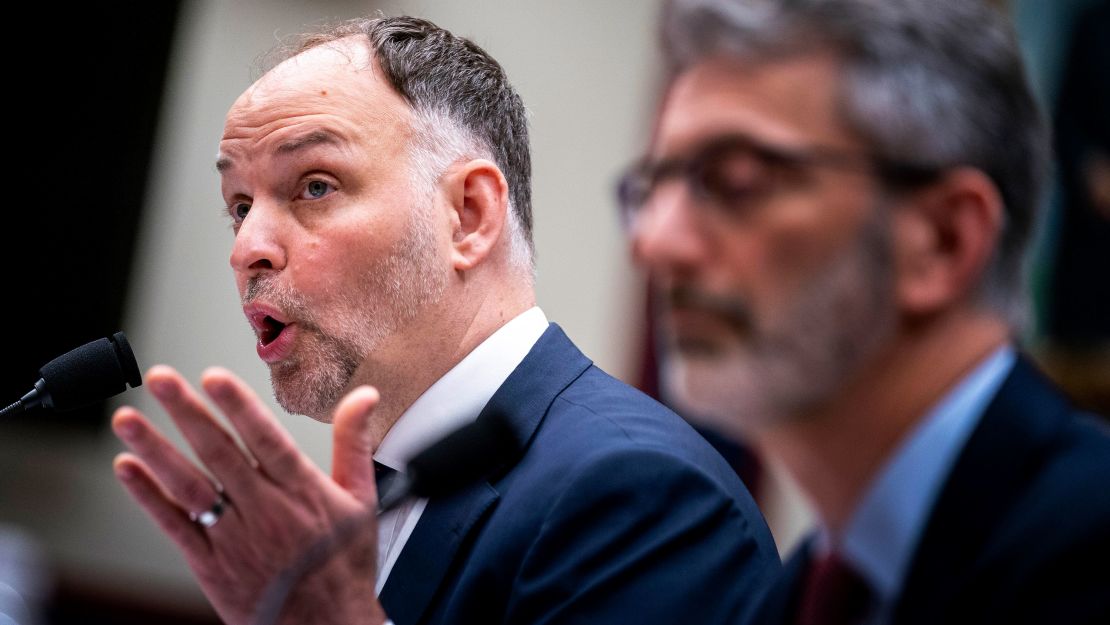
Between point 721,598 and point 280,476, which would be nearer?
point 280,476

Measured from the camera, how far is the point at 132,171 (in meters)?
5.16

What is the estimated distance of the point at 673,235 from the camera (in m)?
1.22

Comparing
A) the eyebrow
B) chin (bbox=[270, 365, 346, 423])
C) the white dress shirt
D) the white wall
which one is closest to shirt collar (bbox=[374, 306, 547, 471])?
the white dress shirt

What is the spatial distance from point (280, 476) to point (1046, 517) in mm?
753

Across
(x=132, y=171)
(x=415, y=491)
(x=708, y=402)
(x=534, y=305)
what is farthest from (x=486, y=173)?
(x=132, y=171)

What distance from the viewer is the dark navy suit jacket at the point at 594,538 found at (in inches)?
61.9

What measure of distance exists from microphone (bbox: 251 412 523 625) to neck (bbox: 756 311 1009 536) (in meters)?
0.48


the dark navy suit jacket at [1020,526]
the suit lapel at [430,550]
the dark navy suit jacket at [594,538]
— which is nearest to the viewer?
the dark navy suit jacket at [1020,526]

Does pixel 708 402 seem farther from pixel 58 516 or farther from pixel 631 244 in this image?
pixel 58 516

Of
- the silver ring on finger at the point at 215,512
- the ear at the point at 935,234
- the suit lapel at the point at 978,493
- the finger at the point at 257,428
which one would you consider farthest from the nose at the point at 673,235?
the silver ring on finger at the point at 215,512

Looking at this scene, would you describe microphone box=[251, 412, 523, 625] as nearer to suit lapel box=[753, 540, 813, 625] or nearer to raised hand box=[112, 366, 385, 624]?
raised hand box=[112, 366, 385, 624]

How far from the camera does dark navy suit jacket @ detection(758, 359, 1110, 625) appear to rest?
108cm

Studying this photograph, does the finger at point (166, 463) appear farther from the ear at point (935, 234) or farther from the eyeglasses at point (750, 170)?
the ear at point (935, 234)

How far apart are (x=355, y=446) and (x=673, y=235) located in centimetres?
43
